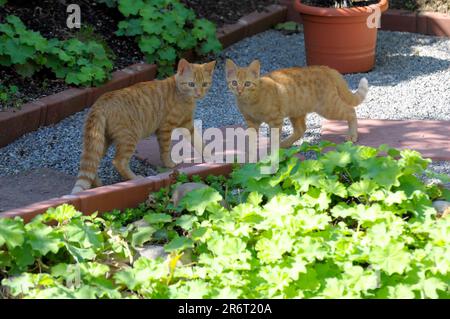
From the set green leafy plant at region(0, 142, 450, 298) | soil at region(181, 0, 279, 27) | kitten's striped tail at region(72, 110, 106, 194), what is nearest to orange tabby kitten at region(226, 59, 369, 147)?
green leafy plant at region(0, 142, 450, 298)

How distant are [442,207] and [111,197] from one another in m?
2.06

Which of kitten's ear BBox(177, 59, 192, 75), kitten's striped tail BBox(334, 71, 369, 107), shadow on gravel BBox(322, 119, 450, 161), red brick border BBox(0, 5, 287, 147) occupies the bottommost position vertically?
shadow on gravel BBox(322, 119, 450, 161)

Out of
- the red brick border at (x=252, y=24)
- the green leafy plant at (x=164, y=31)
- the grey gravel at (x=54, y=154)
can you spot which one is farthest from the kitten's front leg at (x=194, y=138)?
the red brick border at (x=252, y=24)

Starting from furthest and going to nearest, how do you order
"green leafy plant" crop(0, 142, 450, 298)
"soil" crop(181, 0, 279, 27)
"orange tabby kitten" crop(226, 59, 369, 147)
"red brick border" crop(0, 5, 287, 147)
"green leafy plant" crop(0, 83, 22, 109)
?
1. "soil" crop(181, 0, 279, 27)
2. "green leafy plant" crop(0, 83, 22, 109)
3. "red brick border" crop(0, 5, 287, 147)
4. "orange tabby kitten" crop(226, 59, 369, 147)
5. "green leafy plant" crop(0, 142, 450, 298)

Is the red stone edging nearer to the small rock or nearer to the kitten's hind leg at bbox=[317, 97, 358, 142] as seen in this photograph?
the kitten's hind leg at bbox=[317, 97, 358, 142]

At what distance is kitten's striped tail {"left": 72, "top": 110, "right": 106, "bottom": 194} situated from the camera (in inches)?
236

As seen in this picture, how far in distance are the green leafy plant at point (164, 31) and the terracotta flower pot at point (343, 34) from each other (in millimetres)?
979

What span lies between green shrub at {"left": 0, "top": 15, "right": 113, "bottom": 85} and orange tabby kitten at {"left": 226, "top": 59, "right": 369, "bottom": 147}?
67.0 inches

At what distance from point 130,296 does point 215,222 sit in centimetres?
78

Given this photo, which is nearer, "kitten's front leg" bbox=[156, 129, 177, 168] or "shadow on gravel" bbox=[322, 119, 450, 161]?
"kitten's front leg" bbox=[156, 129, 177, 168]

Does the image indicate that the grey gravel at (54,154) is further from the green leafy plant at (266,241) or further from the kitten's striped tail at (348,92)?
the kitten's striped tail at (348,92)

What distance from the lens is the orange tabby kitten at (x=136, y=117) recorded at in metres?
6.04

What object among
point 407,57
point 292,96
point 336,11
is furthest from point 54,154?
point 407,57
